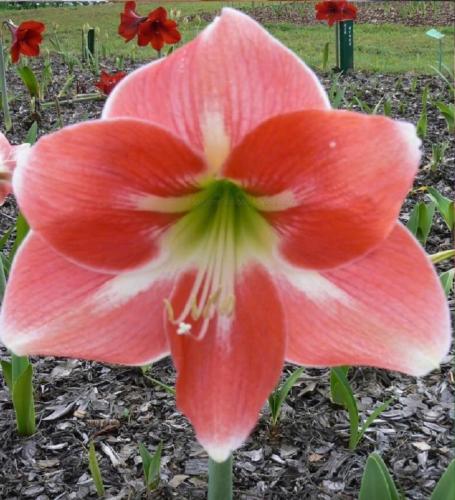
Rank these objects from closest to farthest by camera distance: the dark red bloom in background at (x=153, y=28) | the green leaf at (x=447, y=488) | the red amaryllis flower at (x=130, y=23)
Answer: the green leaf at (x=447, y=488), the dark red bloom in background at (x=153, y=28), the red amaryllis flower at (x=130, y=23)

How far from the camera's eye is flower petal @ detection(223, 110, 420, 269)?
0.43 m

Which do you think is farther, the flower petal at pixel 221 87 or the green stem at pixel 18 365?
the green stem at pixel 18 365

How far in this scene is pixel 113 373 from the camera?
4.75 ft

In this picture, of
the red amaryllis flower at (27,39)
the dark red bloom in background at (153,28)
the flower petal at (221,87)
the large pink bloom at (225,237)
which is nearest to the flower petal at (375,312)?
the large pink bloom at (225,237)

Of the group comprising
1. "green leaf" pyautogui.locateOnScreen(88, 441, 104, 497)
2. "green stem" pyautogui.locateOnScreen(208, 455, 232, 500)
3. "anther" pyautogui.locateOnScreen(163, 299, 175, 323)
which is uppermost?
"anther" pyautogui.locateOnScreen(163, 299, 175, 323)

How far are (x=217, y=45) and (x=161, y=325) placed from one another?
200mm

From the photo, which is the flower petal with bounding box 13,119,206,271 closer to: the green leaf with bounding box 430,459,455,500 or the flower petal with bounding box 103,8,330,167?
the flower petal with bounding box 103,8,330,167

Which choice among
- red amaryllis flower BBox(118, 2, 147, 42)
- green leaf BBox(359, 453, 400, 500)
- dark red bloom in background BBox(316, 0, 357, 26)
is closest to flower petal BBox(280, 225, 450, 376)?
green leaf BBox(359, 453, 400, 500)

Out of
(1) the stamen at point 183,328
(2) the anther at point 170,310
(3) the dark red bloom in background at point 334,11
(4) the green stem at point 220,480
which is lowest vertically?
(3) the dark red bloom in background at point 334,11

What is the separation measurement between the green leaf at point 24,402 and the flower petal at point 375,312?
67 centimetres

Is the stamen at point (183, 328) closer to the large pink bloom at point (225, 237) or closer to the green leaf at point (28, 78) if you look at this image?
the large pink bloom at point (225, 237)

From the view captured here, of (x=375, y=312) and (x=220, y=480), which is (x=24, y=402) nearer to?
(x=220, y=480)

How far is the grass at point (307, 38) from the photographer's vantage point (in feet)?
12.6

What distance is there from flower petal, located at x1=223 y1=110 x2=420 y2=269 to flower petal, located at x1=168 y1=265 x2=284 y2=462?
0.21 feet
